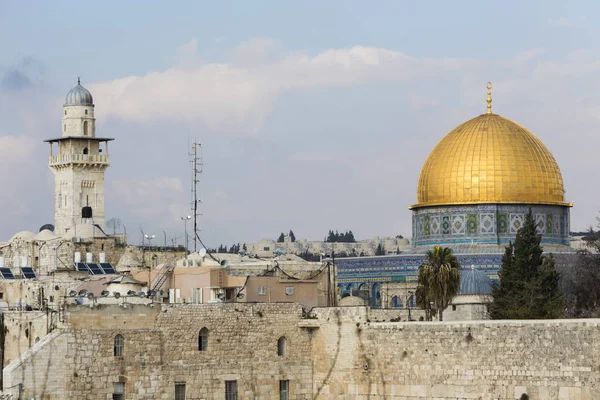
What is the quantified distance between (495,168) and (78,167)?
15.2 m

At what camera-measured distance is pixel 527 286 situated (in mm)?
41281

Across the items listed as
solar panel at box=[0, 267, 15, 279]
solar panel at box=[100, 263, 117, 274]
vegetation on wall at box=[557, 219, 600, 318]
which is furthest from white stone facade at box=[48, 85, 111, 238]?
vegetation on wall at box=[557, 219, 600, 318]

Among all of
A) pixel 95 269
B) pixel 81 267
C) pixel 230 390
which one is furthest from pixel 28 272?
pixel 230 390

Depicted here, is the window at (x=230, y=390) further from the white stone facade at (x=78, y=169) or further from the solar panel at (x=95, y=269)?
the white stone facade at (x=78, y=169)

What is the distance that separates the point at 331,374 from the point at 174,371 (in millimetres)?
3675

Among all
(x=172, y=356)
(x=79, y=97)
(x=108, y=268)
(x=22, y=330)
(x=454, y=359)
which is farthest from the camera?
(x=79, y=97)

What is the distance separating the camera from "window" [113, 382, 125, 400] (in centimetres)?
3716

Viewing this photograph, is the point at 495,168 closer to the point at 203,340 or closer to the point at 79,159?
the point at 79,159

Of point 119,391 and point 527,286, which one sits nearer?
point 119,391

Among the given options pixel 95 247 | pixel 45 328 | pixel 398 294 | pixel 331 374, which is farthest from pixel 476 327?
pixel 95 247

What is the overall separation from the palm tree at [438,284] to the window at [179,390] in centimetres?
670

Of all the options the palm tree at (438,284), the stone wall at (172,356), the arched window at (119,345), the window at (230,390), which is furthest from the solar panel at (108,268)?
the arched window at (119,345)

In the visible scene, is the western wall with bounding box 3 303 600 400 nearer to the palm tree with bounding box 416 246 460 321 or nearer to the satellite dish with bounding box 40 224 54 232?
the palm tree with bounding box 416 246 460 321

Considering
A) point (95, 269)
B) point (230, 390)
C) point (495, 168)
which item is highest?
point (495, 168)
